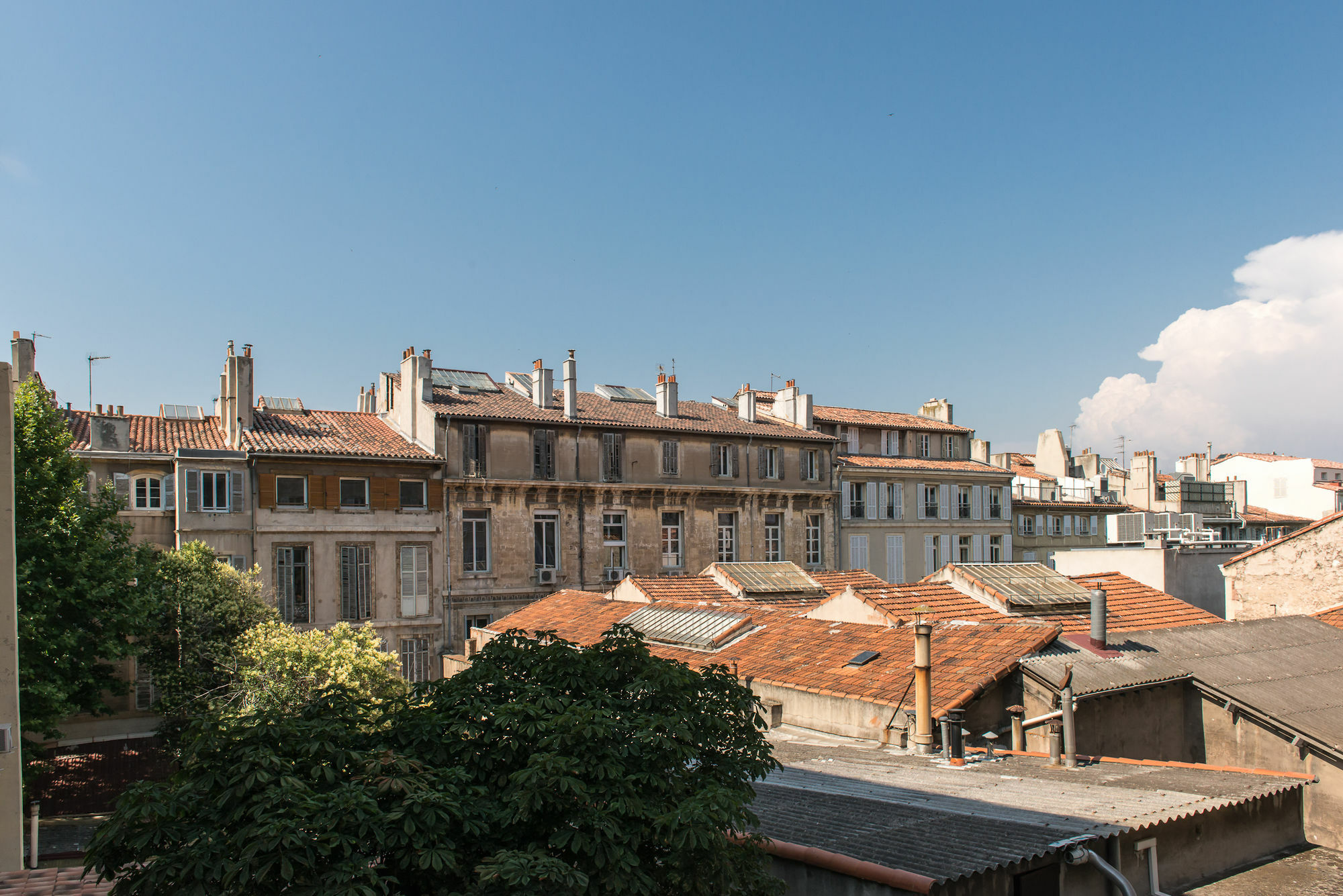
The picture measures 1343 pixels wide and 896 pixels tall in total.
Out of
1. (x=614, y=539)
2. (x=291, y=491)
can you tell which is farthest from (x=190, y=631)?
(x=614, y=539)

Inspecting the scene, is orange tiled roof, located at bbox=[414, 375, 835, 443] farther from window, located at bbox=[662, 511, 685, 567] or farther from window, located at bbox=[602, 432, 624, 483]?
window, located at bbox=[662, 511, 685, 567]

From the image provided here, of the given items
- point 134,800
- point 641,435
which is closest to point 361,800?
point 134,800

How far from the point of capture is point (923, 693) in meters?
14.4

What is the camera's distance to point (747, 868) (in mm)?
7543

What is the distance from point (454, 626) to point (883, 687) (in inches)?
815

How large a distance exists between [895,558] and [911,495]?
341 cm

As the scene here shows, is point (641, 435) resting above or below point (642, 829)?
above

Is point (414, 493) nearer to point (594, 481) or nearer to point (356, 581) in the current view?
point (356, 581)

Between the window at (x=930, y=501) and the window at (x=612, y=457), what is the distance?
17810 mm

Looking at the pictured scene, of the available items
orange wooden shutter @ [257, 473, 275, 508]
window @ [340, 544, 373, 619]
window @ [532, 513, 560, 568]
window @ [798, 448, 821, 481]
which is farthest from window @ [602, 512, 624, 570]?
orange wooden shutter @ [257, 473, 275, 508]

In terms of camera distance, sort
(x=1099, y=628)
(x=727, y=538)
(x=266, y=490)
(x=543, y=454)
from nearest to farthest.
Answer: (x=1099, y=628) → (x=266, y=490) → (x=543, y=454) → (x=727, y=538)

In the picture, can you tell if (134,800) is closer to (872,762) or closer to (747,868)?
(747,868)

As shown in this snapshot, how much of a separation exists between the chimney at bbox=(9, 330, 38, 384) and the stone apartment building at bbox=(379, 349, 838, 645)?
11.8m

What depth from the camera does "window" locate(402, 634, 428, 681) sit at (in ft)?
105
